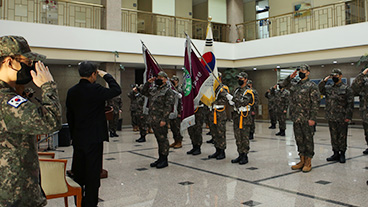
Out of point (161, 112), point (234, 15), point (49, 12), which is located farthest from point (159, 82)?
point (234, 15)

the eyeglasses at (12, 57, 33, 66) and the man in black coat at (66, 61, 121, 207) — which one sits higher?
the eyeglasses at (12, 57, 33, 66)

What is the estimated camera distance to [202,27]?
16.4 m

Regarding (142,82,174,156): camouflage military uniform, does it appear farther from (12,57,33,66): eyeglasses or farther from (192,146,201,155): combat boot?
(12,57,33,66): eyeglasses

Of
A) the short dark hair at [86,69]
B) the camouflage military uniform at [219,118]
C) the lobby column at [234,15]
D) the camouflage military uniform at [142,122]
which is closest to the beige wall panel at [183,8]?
the lobby column at [234,15]

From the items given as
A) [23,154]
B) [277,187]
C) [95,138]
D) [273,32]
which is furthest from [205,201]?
[273,32]

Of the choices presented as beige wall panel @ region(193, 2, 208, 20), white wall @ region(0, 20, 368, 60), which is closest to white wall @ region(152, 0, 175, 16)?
beige wall panel @ region(193, 2, 208, 20)

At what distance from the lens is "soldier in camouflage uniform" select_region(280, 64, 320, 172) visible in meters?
5.18

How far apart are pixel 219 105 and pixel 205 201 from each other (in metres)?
2.81

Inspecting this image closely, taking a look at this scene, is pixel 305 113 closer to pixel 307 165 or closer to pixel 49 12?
pixel 307 165

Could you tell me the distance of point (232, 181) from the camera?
184 inches

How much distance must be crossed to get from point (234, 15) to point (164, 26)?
3918 mm

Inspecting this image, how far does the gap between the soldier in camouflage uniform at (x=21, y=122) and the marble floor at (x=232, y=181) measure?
2.17 meters

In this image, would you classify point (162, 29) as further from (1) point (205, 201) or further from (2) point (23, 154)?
(2) point (23, 154)

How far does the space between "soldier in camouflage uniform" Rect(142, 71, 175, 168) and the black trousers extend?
8.09 feet
